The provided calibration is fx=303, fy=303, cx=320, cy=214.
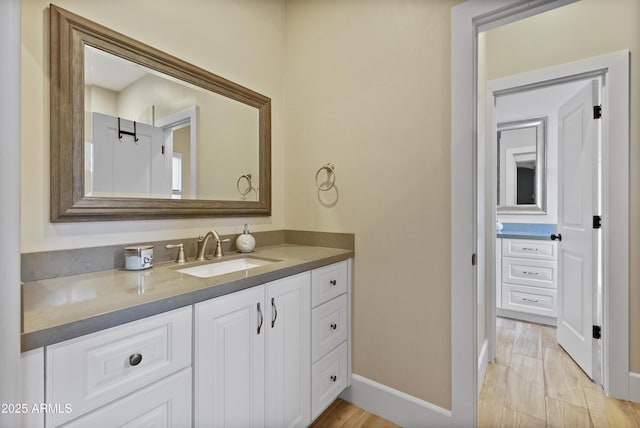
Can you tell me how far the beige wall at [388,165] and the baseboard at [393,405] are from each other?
0.04m

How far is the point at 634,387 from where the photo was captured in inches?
71.6

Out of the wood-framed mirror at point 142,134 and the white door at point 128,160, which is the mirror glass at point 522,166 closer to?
the wood-framed mirror at point 142,134

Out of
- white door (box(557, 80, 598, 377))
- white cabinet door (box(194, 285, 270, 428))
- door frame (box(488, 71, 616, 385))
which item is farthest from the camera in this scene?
white door (box(557, 80, 598, 377))

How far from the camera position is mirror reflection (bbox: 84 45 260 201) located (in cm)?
120

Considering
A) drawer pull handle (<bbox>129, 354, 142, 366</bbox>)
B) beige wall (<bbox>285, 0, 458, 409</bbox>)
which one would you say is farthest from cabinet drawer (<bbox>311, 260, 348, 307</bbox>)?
drawer pull handle (<bbox>129, 354, 142, 366</bbox>)

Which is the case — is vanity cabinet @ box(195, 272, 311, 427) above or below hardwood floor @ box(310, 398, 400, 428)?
above

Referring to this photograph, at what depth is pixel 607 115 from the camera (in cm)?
190

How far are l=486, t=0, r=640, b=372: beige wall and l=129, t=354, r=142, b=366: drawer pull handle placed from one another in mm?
2581

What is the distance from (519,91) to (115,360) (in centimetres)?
282

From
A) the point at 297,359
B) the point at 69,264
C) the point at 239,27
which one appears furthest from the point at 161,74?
the point at 297,359

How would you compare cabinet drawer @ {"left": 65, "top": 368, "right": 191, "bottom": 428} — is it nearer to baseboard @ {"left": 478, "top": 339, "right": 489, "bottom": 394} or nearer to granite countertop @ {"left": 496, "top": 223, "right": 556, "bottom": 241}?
baseboard @ {"left": 478, "top": 339, "right": 489, "bottom": 394}

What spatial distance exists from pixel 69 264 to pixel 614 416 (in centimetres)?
279

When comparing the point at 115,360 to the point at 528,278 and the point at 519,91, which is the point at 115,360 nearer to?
the point at 519,91

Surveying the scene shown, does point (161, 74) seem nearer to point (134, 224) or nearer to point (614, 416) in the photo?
point (134, 224)
